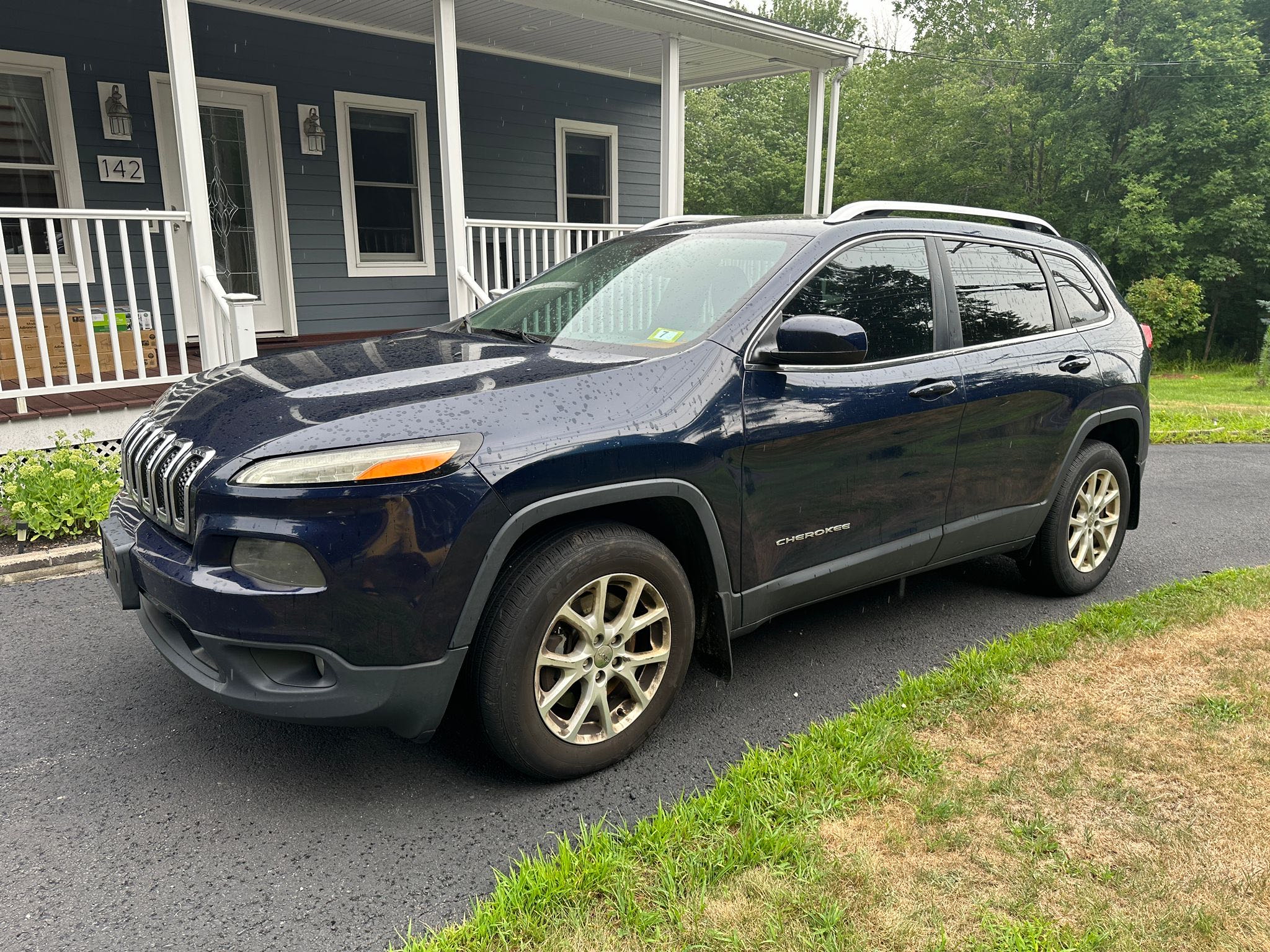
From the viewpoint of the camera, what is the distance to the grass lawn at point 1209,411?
10.2 m

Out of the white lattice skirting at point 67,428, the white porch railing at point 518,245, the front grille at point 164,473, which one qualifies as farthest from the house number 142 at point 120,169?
the front grille at point 164,473

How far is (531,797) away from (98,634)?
2.39m

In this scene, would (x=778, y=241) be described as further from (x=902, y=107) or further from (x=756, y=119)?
(x=756, y=119)

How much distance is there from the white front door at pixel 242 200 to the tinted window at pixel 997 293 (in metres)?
7.48

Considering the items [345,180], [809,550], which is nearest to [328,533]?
[809,550]

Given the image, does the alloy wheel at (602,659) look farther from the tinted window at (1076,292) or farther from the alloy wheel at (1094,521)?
the tinted window at (1076,292)

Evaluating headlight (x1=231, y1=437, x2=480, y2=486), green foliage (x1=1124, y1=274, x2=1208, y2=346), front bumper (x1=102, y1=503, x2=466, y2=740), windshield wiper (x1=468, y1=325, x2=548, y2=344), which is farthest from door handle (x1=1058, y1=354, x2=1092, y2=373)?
green foliage (x1=1124, y1=274, x2=1208, y2=346)

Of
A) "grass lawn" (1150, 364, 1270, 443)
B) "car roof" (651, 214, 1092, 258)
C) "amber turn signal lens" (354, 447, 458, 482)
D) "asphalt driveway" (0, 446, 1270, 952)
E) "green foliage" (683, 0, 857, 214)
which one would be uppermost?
"green foliage" (683, 0, 857, 214)

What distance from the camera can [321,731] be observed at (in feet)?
10.7

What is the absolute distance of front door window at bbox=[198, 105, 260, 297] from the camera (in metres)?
9.35

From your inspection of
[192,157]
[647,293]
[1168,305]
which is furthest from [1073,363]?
[1168,305]

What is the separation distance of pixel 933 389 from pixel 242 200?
8392 millimetres

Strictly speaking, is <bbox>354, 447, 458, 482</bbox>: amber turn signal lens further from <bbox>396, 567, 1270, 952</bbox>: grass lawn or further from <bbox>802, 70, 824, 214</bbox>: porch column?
<bbox>802, 70, 824, 214</bbox>: porch column

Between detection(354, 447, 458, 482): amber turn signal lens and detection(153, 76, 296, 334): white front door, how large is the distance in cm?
769
